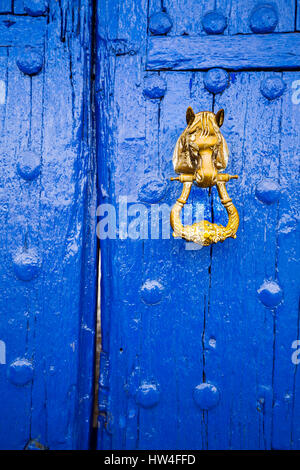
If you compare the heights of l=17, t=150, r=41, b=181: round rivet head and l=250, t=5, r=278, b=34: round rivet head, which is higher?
l=250, t=5, r=278, b=34: round rivet head

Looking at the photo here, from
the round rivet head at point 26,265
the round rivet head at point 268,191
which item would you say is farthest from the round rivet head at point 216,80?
the round rivet head at point 26,265

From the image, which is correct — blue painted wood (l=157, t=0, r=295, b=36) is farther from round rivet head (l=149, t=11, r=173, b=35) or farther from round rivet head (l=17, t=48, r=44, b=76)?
round rivet head (l=17, t=48, r=44, b=76)

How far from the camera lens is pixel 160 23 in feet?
2.35

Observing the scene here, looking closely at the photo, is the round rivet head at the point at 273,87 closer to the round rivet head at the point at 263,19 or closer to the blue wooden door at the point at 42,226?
the round rivet head at the point at 263,19

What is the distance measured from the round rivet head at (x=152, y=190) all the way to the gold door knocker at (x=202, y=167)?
0.06 meters

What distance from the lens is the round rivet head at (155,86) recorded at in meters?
0.72

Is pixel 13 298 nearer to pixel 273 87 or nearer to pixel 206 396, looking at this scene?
pixel 206 396

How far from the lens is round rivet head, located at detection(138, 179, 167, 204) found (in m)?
0.73

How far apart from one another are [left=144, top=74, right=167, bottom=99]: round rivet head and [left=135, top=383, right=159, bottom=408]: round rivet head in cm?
70

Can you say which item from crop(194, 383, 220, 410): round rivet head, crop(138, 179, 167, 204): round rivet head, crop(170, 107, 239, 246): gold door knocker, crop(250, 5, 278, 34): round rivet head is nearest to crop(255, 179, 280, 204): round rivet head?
crop(170, 107, 239, 246): gold door knocker

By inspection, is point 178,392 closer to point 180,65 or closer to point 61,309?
point 61,309

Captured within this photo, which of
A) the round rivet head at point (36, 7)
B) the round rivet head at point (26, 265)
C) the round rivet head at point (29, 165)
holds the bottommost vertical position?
the round rivet head at point (26, 265)

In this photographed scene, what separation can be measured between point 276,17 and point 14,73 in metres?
0.63

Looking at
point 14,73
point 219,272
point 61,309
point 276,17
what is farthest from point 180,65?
point 61,309
